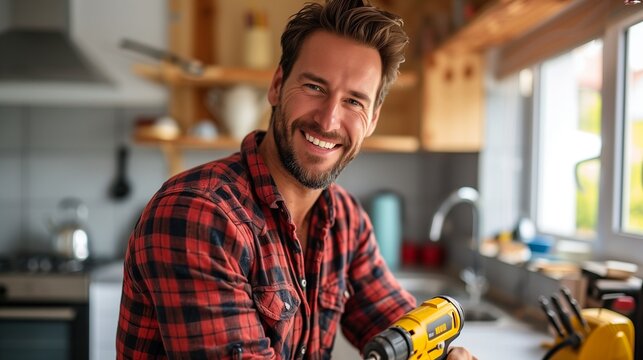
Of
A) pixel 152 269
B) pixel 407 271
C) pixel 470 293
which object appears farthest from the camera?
pixel 407 271

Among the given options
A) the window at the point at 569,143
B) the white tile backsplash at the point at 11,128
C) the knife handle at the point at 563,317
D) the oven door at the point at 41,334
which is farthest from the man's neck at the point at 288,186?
the white tile backsplash at the point at 11,128

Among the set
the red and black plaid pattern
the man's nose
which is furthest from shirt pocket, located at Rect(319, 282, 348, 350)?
the man's nose

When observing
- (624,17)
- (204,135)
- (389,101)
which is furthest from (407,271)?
(624,17)

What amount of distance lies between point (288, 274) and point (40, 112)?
1961mm

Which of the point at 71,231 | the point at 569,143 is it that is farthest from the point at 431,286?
the point at 71,231

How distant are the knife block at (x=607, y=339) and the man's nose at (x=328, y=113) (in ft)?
1.97

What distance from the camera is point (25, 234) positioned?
8.21ft

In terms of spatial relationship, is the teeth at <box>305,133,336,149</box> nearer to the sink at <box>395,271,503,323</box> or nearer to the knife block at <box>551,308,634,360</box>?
the knife block at <box>551,308,634,360</box>

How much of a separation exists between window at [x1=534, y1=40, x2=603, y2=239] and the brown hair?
2.63 ft

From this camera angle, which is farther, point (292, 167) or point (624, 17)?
point (624, 17)

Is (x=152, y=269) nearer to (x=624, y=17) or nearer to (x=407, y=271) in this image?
(x=624, y=17)

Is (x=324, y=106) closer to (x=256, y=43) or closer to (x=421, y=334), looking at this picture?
(x=421, y=334)

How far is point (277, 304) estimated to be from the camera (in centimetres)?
96

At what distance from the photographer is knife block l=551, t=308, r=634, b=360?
1.02 metres
